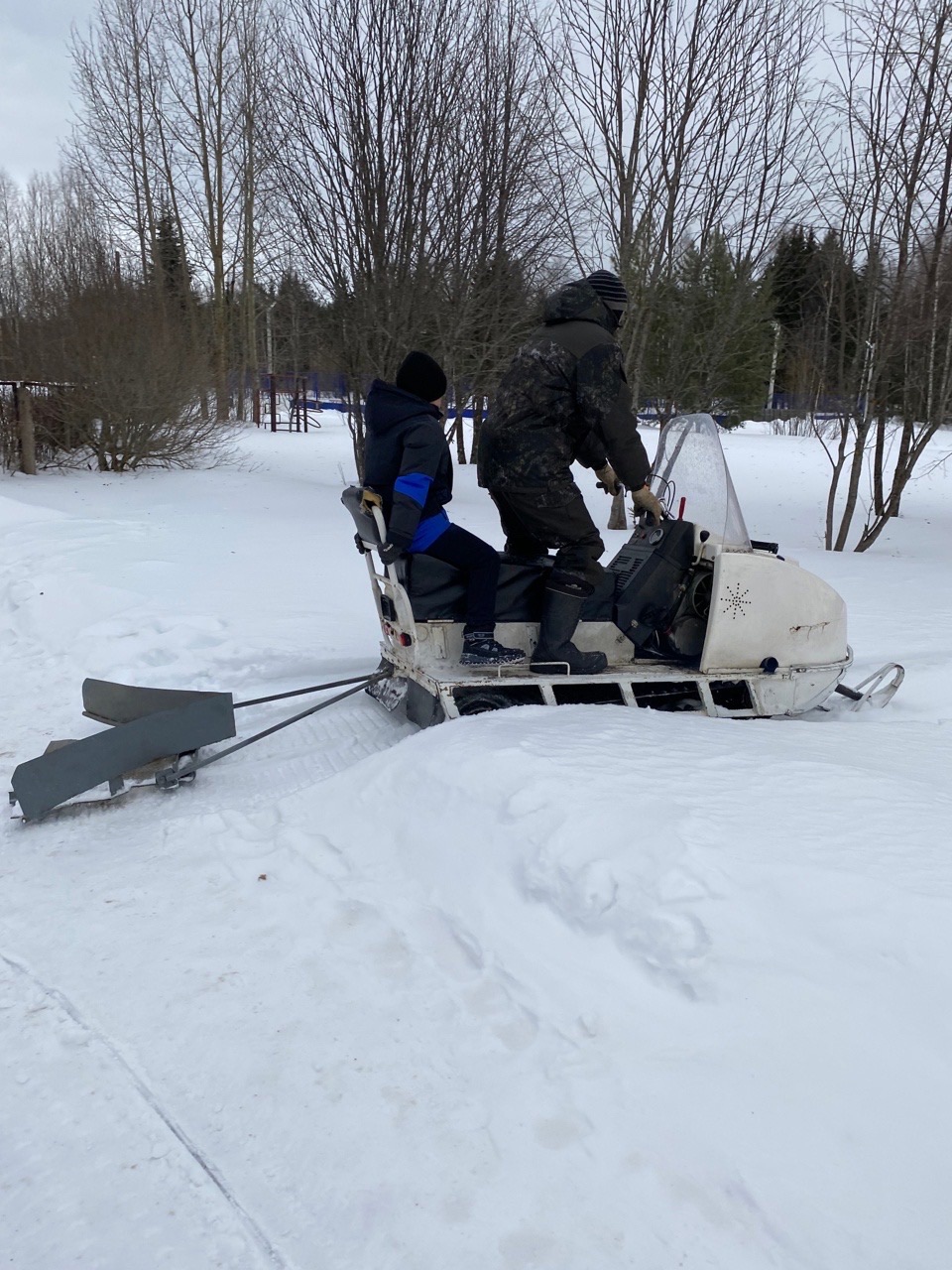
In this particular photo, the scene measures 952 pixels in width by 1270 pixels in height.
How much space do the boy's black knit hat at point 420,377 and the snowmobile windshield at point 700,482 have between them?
4.28 feet

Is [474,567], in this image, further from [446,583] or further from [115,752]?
[115,752]

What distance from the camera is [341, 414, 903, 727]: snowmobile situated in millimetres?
4324

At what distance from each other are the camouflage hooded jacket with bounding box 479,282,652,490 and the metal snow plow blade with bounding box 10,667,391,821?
148 centimetres

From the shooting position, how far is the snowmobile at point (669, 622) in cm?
432

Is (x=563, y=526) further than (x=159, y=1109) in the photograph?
Yes

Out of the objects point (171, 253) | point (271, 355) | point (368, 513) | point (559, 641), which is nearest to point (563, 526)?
point (559, 641)

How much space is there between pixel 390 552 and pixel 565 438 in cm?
90

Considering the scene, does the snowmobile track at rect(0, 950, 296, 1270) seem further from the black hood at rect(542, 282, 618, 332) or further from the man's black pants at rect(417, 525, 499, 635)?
the black hood at rect(542, 282, 618, 332)

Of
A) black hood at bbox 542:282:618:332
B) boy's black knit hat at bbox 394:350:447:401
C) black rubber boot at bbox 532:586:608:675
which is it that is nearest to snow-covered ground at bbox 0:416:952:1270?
black rubber boot at bbox 532:586:608:675

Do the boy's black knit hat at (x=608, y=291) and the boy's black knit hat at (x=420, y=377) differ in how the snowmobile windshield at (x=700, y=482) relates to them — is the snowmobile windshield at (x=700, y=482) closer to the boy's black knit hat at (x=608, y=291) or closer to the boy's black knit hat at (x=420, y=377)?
the boy's black knit hat at (x=608, y=291)

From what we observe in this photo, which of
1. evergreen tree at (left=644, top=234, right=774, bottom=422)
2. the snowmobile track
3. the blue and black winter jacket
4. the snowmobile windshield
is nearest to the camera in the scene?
the snowmobile track

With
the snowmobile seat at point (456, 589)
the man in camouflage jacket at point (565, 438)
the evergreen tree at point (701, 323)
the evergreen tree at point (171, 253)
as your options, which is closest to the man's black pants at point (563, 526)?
the man in camouflage jacket at point (565, 438)

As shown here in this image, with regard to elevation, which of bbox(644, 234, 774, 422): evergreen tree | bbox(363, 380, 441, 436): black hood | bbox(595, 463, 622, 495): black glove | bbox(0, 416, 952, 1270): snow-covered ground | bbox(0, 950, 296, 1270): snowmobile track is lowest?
bbox(0, 950, 296, 1270): snowmobile track

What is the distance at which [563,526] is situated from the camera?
421cm
